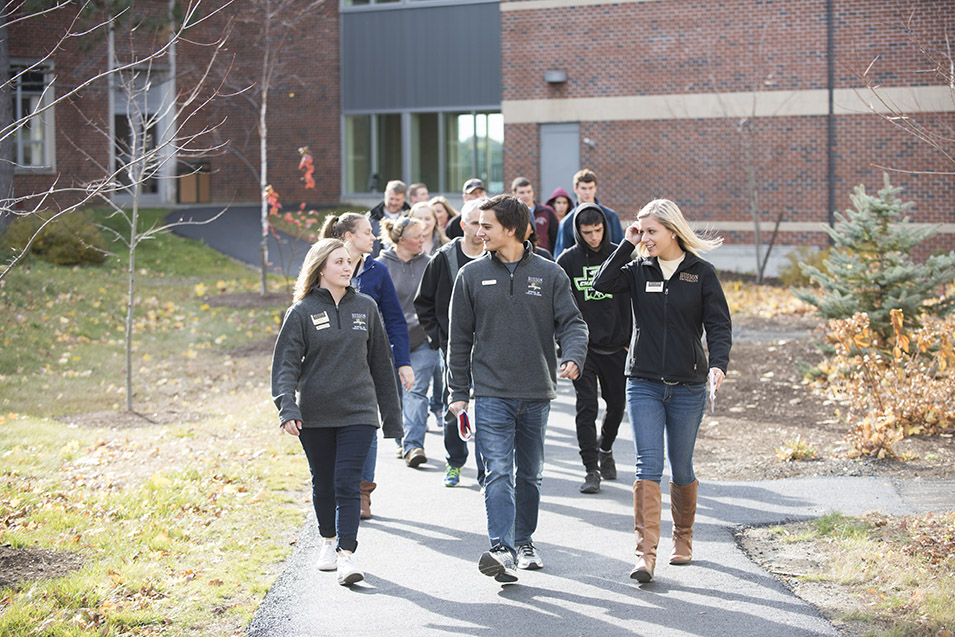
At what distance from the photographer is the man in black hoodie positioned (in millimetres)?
8062

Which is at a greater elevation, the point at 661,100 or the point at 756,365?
the point at 661,100

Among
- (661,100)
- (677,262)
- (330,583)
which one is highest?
(661,100)

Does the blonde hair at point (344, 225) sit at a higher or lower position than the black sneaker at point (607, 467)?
higher

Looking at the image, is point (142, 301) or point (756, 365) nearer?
point (756, 365)

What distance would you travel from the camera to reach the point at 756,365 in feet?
45.0

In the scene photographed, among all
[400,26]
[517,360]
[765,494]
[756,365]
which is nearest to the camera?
[517,360]

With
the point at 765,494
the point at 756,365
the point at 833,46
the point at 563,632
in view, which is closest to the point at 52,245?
the point at 756,365

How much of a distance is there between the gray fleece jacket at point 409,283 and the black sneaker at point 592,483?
1868 mm

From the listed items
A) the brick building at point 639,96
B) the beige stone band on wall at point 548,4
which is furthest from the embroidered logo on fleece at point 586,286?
the beige stone band on wall at point 548,4

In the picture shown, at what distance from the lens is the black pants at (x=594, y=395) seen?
8.07 m

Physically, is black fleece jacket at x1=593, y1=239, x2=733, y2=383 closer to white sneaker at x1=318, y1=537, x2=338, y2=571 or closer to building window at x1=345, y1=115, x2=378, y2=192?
white sneaker at x1=318, y1=537, x2=338, y2=571

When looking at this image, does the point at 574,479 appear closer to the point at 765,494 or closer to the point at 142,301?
the point at 765,494

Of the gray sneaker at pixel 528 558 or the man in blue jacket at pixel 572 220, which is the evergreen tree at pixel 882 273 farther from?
the gray sneaker at pixel 528 558

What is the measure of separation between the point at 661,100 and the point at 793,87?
3.03 meters
